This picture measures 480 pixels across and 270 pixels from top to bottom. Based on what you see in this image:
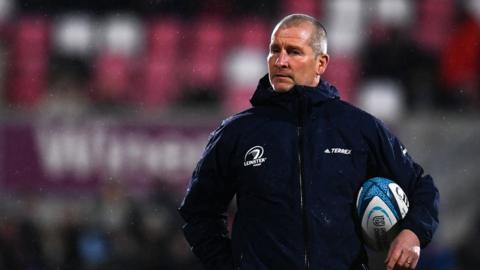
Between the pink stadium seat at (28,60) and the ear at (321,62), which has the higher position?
the ear at (321,62)

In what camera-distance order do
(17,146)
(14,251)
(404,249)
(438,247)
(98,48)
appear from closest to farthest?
1. (404,249)
2. (14,251)
3. (438,247)
4. (17,146)
5. (98,48)

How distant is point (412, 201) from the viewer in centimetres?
508

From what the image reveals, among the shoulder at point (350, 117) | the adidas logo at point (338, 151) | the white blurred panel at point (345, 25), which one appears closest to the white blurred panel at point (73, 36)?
the white blurred panel at point (345, 25)

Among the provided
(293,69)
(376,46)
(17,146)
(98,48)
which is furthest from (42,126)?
(293,69)

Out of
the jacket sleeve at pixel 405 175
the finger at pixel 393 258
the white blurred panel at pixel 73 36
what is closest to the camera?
the finger at pixel 393 258

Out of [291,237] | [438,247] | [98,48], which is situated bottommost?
[438,247]

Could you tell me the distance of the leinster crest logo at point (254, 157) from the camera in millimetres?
Answer: 5047

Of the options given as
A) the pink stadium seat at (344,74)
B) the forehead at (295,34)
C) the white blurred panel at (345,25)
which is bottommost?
the pink stadium seat at (344,74)

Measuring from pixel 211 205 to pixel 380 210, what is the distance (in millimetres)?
730

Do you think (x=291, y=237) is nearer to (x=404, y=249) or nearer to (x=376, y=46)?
(x=404, y=249)

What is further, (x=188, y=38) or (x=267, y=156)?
(x=188, y=38)

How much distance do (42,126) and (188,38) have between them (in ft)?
7.97

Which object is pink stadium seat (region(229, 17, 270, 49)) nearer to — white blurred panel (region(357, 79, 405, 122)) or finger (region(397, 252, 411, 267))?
white blurred panel (region(357, 79, 405, 122))

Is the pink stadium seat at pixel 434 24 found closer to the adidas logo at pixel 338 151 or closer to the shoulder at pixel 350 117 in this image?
the shoulder at pixel 350 117
